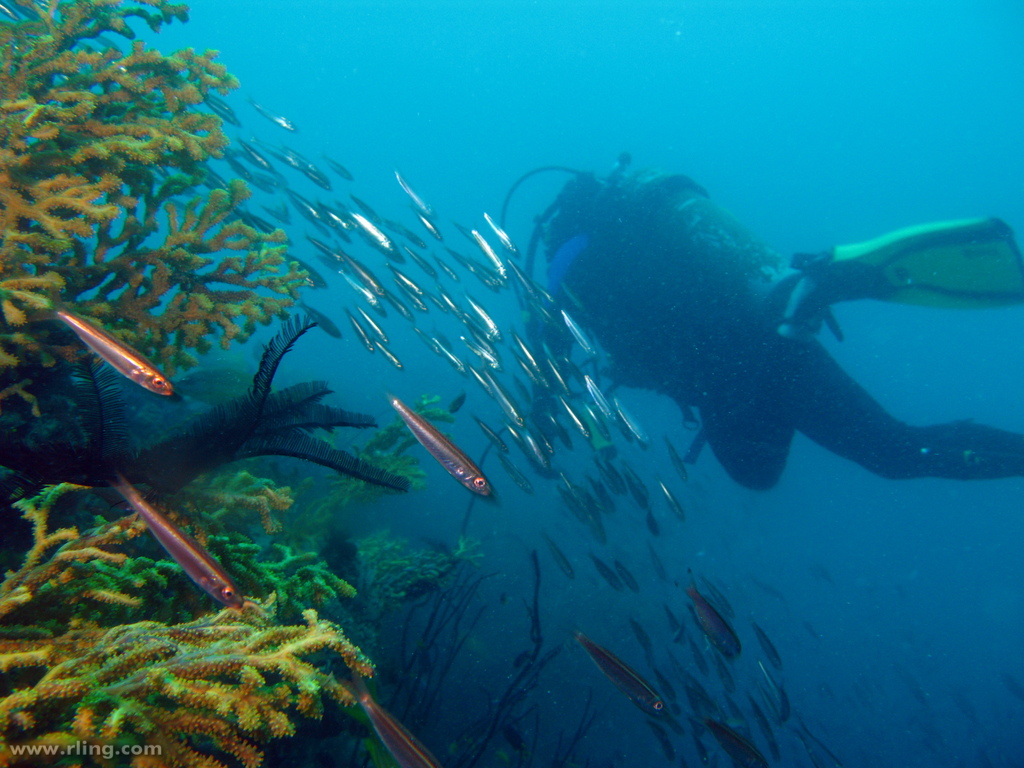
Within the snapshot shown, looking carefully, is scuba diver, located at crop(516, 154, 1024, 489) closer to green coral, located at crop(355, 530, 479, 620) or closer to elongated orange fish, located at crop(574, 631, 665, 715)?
green coral, located at crop(355, 530, 479, 620)

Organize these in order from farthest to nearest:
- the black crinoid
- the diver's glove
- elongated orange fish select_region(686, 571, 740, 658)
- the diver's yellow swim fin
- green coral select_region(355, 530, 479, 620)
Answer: the diver's glove, the diver's yellow swim fin, green coral select_region(355, 530, 479, 620), elongated orange fish select_region(686, 571, 740, 658), the black crinoid

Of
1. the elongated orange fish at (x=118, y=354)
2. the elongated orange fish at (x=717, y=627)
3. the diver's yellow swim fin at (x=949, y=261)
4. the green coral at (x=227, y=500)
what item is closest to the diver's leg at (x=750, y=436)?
the diver's yellow swim fin at (x=949, y=261)

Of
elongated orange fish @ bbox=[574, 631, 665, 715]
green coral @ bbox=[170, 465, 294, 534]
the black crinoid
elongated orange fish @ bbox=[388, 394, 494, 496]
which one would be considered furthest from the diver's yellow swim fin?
green coral @ bbox=[170, 465, 294, 534]

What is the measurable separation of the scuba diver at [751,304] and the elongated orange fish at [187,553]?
238 inches

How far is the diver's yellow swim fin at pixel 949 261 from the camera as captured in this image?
5758 millimetres

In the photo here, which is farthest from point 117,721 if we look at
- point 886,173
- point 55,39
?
point 886,173

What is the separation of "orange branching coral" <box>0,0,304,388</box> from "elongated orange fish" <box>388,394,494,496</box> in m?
2.41

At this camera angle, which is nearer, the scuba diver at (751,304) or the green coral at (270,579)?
the green coral at (270,579)

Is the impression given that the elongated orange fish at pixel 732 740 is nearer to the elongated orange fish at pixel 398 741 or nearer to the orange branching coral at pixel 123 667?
the elongated orange fish at pixel 398 741

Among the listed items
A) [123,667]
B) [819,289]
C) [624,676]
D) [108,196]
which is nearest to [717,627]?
[624,676]

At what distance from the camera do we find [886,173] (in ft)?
418

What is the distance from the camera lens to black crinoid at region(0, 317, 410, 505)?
182 centimetres

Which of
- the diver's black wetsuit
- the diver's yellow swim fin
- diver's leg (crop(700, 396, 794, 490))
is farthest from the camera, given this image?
diver's leg (crop(700, 396, 794, 490))

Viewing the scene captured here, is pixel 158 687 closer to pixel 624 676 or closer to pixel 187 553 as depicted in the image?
pixel 187 553
